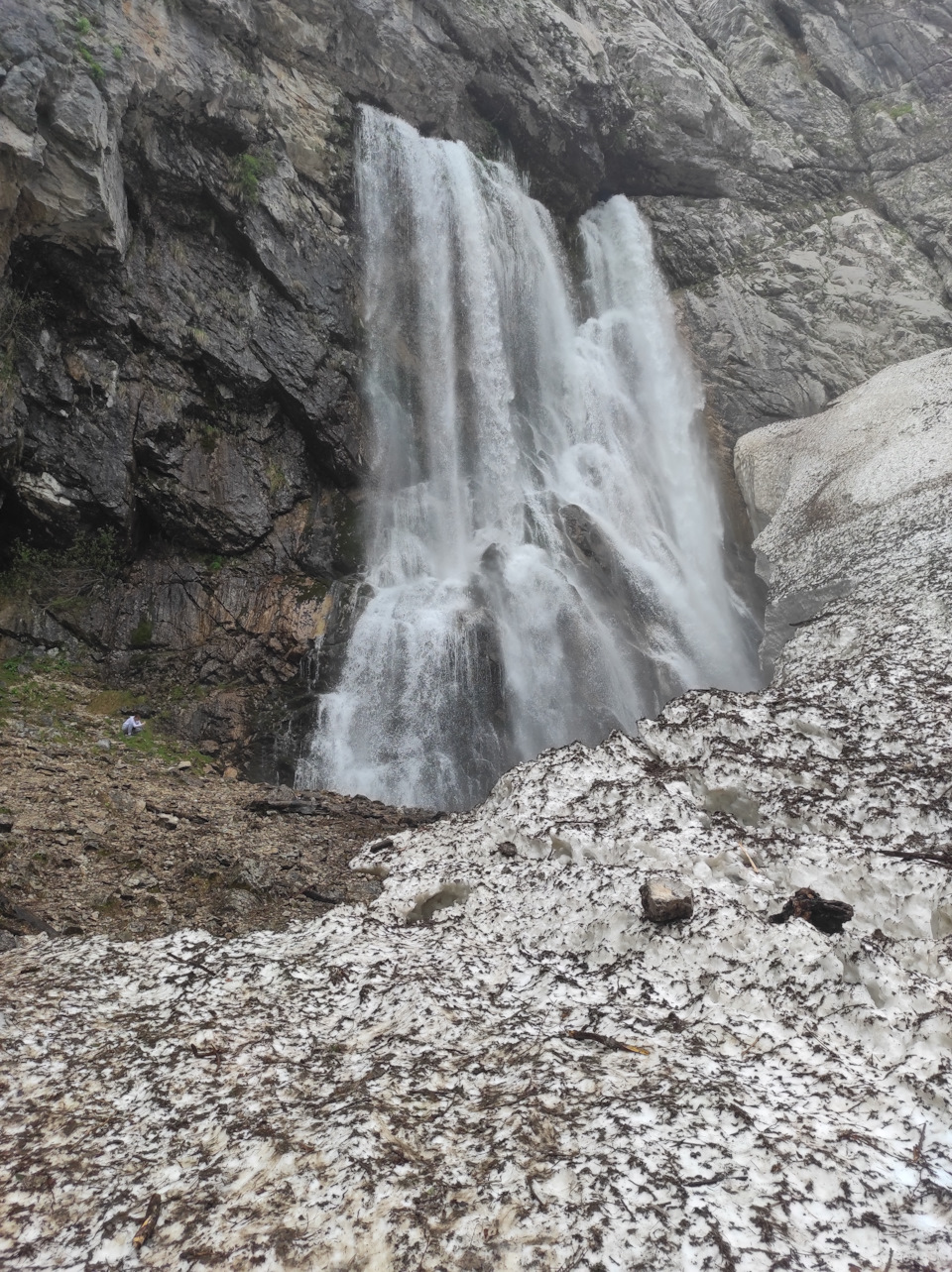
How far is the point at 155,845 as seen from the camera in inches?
297

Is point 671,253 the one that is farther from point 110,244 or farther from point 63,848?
point 63,848

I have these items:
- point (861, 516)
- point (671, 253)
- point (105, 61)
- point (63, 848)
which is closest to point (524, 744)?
point (861, 516)

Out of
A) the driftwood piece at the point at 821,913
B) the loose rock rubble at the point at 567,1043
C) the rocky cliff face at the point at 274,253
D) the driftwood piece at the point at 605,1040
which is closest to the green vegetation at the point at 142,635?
the rocky cliff face at the point at 274,253

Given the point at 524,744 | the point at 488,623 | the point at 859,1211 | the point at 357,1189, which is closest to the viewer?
the point at 859,1211

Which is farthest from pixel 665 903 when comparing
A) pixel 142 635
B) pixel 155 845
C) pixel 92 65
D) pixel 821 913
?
pixel 92 65

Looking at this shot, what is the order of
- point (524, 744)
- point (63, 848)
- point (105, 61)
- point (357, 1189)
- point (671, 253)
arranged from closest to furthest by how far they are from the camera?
1. point (357, 1189)
2. point (63, 848)
3. point (105, 61)
4. point (524, 744)
5. point (671, 253)

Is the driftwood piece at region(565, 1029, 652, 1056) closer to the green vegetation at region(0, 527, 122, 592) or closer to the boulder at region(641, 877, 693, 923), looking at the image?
the boulder at region(641, 877, 693, 923)

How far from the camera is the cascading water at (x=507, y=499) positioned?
15797 millimetres

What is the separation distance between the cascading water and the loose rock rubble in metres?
7.82

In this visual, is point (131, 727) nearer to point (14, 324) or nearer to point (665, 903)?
point (14, 324)

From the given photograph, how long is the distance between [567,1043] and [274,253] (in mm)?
19700

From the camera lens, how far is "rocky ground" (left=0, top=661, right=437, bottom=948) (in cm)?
629

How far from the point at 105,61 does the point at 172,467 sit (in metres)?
7.91

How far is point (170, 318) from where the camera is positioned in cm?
1678
